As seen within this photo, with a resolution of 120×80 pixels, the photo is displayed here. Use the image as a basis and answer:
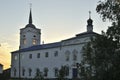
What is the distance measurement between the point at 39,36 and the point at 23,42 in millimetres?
4798

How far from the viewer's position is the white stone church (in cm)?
5397

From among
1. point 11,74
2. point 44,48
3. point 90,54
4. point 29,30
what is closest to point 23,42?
point 29,30

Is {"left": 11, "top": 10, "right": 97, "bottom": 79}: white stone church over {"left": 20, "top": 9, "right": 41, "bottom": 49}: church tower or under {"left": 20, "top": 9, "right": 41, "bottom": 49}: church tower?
under

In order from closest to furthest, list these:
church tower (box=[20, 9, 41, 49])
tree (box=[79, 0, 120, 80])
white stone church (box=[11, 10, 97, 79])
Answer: tree (box=[79, 0, 120, 80])
white stone church (box=[11, 10, 97, 79])
church tower (box=[20, 9, 41, 49])

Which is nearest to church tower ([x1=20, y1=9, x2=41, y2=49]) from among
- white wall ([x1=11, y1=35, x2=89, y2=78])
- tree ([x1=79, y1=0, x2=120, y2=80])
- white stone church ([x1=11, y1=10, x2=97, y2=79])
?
white stone church ([x1=11, y1=10, x2=97, y2=79])

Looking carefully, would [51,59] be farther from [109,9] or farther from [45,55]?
[109,9]

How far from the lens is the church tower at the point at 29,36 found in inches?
3019

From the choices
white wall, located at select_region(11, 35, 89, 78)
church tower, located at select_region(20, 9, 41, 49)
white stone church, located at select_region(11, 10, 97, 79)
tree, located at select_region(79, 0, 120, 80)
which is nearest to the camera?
tree, located at select_region(79, 0, 120, 80)

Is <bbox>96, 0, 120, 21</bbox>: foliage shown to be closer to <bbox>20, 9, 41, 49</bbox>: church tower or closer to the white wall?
the white wall

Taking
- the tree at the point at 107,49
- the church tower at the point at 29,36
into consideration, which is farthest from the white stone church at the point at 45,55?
the tree at the point at 107,49

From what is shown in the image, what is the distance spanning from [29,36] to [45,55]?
1729 cm

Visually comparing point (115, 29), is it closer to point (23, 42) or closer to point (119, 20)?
point (119, 20)

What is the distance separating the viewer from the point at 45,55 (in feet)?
200

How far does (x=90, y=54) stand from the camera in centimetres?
2352
